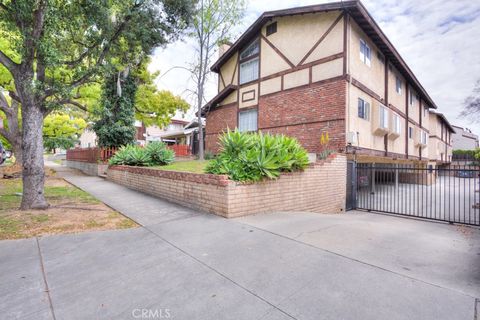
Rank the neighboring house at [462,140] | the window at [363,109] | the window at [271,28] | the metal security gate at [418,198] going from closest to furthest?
the metal security gate at [418,198], the window at [363,109], the window at [271,28], the neighboring house at [462,140]

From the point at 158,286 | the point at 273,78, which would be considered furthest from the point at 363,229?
the point at 273,78

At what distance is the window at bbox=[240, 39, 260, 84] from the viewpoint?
14805 millimetres

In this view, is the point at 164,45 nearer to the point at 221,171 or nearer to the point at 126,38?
the point at 126,38

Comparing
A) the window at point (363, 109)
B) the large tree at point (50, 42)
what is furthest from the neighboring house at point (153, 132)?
the large tree at point (50, 42)

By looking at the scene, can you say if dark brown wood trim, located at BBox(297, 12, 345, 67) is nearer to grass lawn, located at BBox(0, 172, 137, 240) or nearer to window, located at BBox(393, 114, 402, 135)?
window, located at BBox(393, 114, 402, 135)

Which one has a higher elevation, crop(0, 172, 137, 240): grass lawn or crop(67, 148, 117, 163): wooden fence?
crop(67, 148, 117, 163): wooden fence

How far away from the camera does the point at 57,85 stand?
663cm

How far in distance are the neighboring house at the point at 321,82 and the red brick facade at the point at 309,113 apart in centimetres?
4

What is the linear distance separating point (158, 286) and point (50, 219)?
4.45m

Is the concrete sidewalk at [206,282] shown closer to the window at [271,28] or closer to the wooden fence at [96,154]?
the window at [271,28]

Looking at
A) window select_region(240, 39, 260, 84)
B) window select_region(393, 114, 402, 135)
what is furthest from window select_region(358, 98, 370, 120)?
window select_region(240, 39, 260, 84)

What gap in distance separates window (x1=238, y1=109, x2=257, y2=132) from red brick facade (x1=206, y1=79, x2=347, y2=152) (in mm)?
629

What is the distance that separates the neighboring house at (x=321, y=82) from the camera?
35.5ft

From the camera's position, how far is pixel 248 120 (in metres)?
15.1
